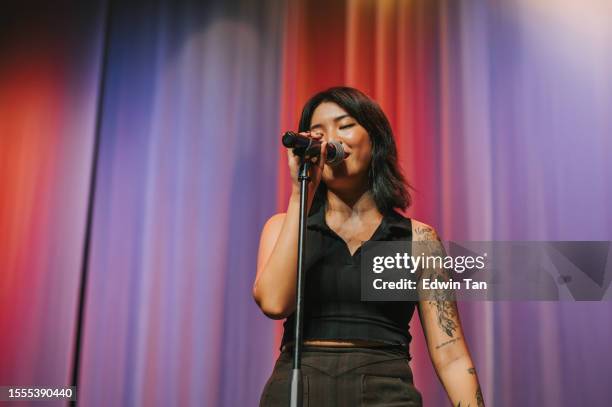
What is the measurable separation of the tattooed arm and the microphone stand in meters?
0.48

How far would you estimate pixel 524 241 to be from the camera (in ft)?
6.81

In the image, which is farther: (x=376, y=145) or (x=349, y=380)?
(x=376, y=145)

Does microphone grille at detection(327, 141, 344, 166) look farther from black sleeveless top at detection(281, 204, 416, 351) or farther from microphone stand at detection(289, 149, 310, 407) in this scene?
black sleeveless top at detection(281, 204, 416, 351)

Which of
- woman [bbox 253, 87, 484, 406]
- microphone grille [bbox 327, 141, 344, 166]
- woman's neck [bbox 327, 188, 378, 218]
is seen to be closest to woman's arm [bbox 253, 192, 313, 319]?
woman [bbox 253, 87, 484, 406]

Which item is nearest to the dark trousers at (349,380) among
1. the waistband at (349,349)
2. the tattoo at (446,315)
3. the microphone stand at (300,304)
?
the waistband at (349,349)

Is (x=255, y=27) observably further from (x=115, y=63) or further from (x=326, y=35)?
(x=115, y=63)

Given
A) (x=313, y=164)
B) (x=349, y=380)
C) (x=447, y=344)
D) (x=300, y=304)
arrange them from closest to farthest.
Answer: (x=300, y=304) < (x=313, y=164) < (x=349, y=380) < (x=447, y=344)

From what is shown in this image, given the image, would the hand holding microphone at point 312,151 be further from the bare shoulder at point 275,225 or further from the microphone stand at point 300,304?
the bare shoulder at point 275,225

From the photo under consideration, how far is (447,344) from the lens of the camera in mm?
1508

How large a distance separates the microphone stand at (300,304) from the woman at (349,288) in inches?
2.3

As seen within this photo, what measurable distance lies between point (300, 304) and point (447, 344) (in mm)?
509

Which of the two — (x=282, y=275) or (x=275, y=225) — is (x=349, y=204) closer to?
(x=275, y=225)

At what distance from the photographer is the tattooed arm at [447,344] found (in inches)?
57.6

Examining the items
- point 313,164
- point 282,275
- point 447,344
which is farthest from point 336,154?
point 447,344
